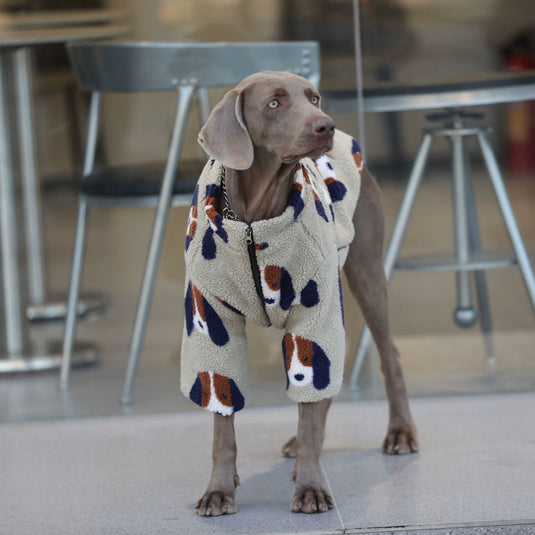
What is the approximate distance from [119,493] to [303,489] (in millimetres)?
507

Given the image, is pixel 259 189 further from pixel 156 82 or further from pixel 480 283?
pixel 480 283

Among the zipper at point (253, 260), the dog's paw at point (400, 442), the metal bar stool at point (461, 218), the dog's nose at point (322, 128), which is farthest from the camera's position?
the metal bar stool at point (461, 218)

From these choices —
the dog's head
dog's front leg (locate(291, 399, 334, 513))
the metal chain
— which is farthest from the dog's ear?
dog's front leg (locate(291, 399, 334, 513))

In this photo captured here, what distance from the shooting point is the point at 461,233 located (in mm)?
3613

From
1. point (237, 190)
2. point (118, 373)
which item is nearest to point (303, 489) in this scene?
point (237, 190)

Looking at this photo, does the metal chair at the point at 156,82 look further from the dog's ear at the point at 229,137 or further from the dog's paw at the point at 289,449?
the dog's ear at the point at 229,137

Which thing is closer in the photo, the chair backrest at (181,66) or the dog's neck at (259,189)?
the dog's neck at (259,189)

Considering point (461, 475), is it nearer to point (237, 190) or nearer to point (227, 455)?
point (227, 455)

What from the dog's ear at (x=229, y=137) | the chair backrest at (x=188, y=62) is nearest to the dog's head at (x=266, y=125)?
the dog's ear at (x=229, y=137)

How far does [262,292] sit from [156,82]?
3.73 ft

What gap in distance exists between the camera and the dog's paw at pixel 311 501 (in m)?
2.50

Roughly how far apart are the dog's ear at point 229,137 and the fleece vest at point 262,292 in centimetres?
15

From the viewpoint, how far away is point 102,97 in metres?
3.57

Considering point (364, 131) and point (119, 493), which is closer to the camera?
point (119, 493)
